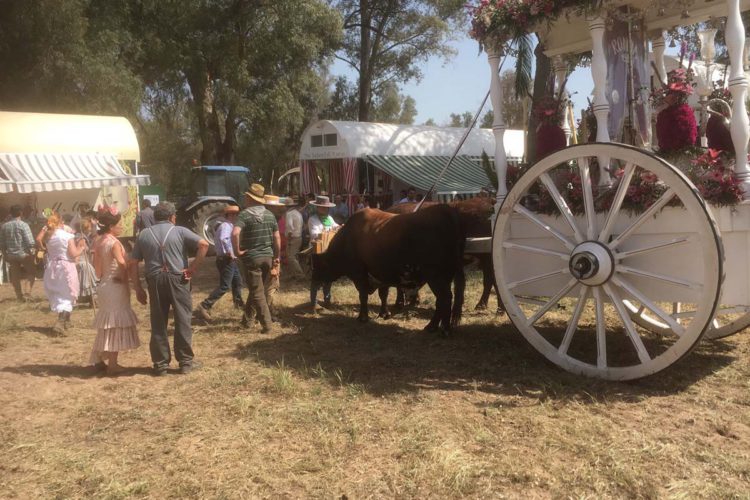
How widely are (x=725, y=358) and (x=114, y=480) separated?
4.99 m

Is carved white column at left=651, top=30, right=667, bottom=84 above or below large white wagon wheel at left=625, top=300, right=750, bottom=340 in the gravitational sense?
above

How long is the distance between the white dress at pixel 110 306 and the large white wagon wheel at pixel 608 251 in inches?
137

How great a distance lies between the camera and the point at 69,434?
4141 mm

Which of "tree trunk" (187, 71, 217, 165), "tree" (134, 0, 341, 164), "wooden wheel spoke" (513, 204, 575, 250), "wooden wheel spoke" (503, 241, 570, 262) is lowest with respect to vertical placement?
"wooden wheel spoke" (503, 241, 570, 262)

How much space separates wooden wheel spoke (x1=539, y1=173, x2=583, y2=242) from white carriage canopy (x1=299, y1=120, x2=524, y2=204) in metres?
9.34

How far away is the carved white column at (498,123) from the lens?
18.1ft

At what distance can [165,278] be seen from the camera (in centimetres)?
531

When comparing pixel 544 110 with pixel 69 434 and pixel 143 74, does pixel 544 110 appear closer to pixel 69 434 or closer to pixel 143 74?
pixel 69 434

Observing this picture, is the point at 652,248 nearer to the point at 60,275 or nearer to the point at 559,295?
the point at 559,295

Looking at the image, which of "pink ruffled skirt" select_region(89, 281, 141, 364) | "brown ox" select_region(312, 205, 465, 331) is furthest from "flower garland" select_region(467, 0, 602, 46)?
"pink ruffled skirt" select_region(89, 281, 141, 364)

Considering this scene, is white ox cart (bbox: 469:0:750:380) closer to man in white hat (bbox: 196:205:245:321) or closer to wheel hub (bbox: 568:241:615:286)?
wheel hub (bbox: 568:241:615:286)

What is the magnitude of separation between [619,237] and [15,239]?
9.15 metres

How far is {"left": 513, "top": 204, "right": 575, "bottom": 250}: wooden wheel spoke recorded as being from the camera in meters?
4.76

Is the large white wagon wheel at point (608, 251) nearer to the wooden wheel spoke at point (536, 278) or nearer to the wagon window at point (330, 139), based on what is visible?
the wooden wheel spoke at point (536, 278)
